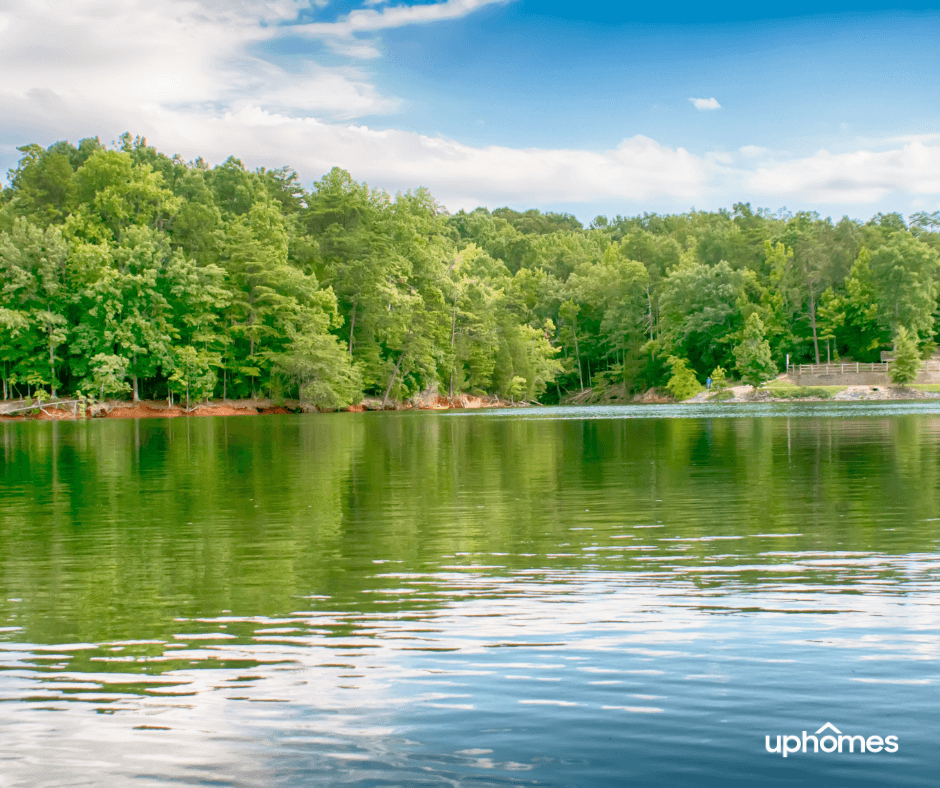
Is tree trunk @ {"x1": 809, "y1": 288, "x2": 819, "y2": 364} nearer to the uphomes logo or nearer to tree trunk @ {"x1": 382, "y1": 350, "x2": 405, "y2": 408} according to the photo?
tree trunk @ {"x1": 382, "y1": 350, "x2": 405, "y2": 408}

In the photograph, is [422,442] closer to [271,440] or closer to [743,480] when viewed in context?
[271,440]

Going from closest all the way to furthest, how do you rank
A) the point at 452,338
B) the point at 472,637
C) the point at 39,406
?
the point at 472,637 < the point at 39,406 < the point at 452,338

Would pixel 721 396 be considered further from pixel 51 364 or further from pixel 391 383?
pixel 51 364

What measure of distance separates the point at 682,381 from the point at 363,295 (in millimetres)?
38989

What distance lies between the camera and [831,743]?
529 cm

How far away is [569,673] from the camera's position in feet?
21.5

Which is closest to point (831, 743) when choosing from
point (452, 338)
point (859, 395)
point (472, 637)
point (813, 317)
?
point (472, 637)

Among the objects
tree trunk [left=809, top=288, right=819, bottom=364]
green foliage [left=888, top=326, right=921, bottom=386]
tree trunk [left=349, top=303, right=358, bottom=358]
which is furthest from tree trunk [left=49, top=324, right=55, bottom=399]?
tree trunk [left=809, top=288, right=819, bottom=364]

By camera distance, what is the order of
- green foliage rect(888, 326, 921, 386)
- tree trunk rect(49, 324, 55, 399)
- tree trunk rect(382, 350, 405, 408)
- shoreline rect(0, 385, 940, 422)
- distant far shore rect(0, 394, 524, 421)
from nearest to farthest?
distant far shore rect(0, 394, 524, 421) → shoreline rect(0, 385, 940, 422) → tree trunk rect(49, 324, 55, 399) → tree trunk rect(382, 350, 405, 408) → green foliage rect(888, 326, 921, 386)

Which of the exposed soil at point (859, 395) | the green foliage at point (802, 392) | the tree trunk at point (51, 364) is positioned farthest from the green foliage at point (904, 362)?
the tree trunk at point (51, 364)

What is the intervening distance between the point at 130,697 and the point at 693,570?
604 cm

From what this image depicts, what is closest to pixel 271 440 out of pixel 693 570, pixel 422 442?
pixel 422 442

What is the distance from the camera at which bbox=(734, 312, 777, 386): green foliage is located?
98.6 metres

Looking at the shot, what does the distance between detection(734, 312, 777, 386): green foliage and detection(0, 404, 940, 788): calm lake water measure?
83.7 metres
